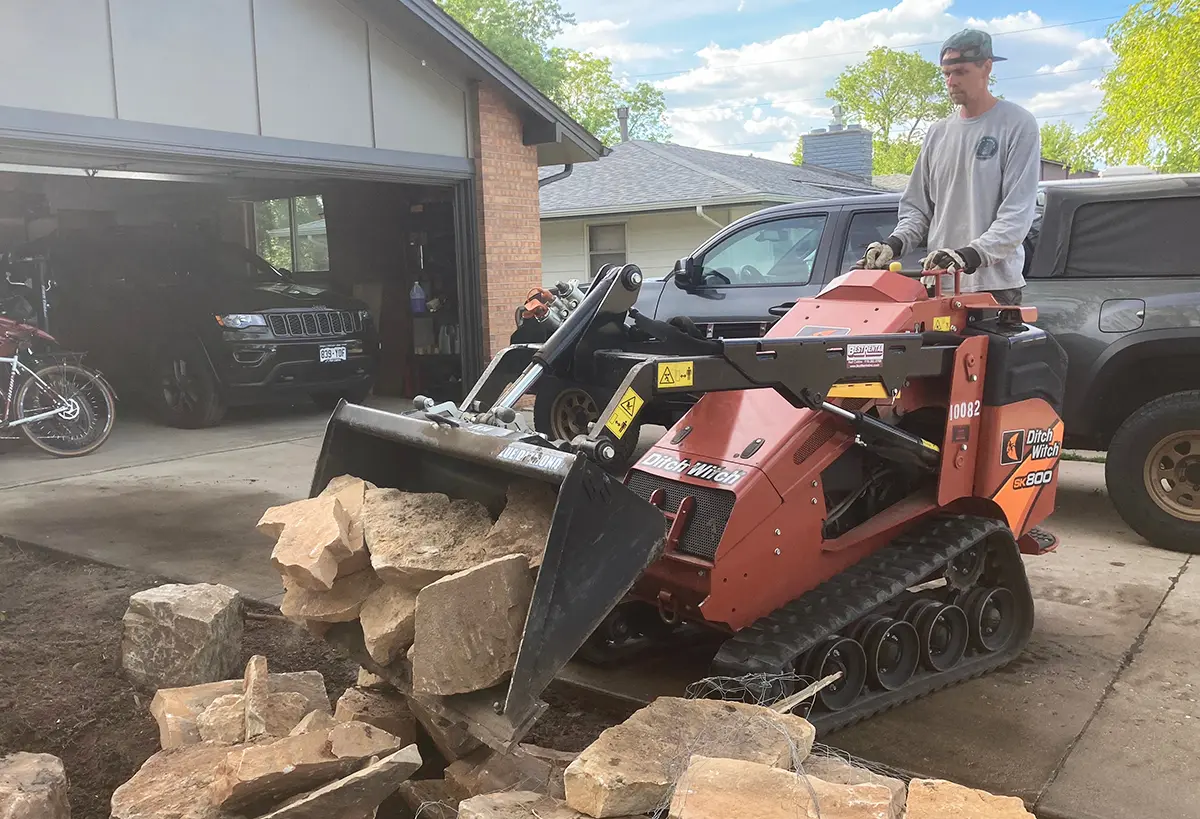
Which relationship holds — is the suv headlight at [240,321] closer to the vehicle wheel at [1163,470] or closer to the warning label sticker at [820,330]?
the warning label sticker at [820,330]

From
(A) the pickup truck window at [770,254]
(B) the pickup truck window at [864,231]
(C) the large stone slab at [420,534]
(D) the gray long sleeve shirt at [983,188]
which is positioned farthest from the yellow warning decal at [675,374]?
(A) the pickup truck window at [770,254]

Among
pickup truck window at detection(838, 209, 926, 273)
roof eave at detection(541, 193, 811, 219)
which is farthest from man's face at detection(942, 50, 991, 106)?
roof eave at detection(541, 193, 811, 219)

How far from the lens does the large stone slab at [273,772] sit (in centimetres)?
272

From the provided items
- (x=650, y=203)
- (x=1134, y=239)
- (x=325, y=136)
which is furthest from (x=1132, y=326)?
(x=650, y=203)

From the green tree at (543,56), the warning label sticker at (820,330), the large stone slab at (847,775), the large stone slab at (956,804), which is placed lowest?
the large stone slab at (847,775)

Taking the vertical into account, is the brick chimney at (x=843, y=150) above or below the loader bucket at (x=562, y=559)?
above

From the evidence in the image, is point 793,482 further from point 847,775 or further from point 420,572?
point 420,572

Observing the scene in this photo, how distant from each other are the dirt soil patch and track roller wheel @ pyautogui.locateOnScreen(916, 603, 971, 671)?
7.49ft

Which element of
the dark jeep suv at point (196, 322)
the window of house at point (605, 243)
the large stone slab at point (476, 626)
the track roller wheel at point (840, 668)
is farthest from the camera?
the window of house at point (605, 243)

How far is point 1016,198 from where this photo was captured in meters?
4.48

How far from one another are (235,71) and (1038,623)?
7.31 meters

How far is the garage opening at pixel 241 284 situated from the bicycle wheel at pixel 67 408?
1.11m

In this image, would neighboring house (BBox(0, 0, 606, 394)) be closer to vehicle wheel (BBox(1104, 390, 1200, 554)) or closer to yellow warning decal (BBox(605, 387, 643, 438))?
yellow warning decal (BBox(605, 387, 643, 438))

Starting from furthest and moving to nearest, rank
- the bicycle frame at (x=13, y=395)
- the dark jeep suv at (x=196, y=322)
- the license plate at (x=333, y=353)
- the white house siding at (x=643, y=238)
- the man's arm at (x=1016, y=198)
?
the white house siding at (x=643, y=238) < the license plate at (x=333, y=353) < the dark jeep suv at (x=196, y=322) < the bicycle frame at (x=13, y=395) < the man's arm at (x=1016, y=198)
